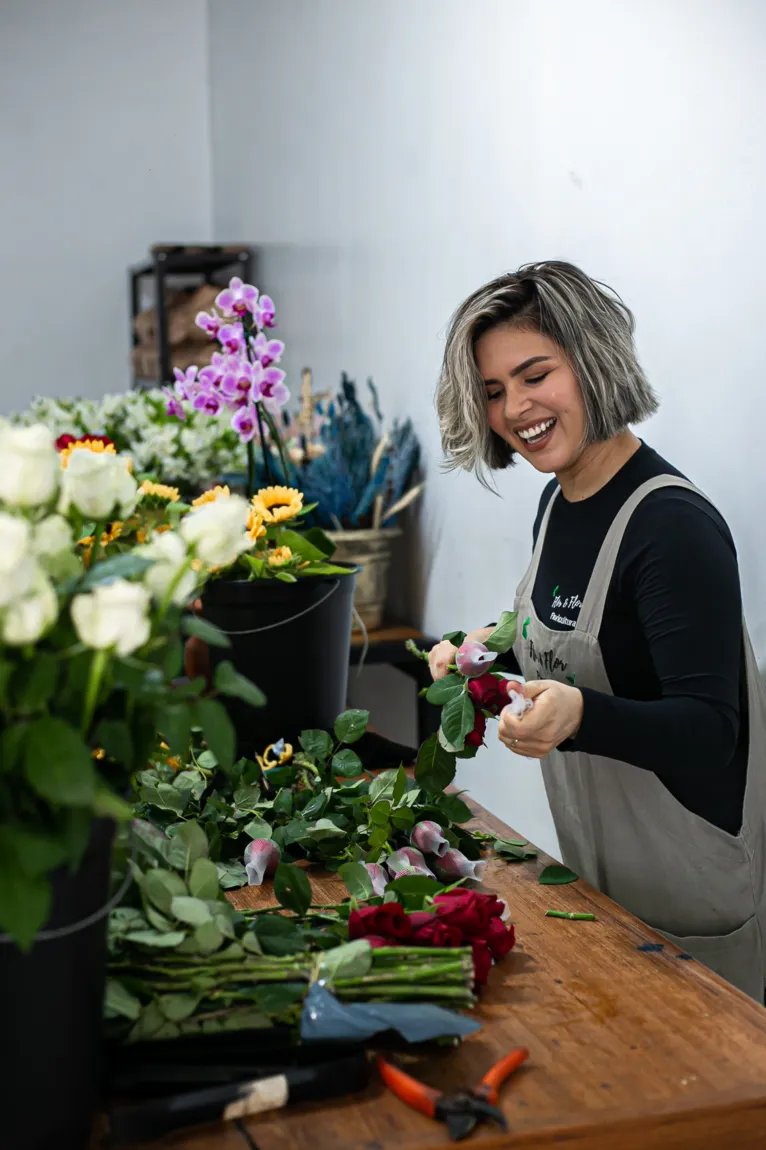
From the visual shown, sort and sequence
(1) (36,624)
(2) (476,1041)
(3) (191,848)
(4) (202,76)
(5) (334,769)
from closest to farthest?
(1) (36,624) < (2) (476,1041) < (3) (191,848) < (5) (334,769) < (4) (202,76)

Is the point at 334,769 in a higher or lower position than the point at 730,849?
higher

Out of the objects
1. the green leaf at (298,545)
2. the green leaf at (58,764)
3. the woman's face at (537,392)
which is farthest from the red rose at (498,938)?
the green leaf at (298,545)

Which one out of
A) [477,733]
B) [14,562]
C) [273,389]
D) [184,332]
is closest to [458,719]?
[477,733]

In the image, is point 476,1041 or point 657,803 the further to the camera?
point 657,803

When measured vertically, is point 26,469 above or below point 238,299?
below

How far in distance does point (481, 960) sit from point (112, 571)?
19.8 inches

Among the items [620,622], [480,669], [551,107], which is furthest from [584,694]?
[551,107]

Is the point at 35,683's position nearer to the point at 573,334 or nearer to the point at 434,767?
the point at 434,767

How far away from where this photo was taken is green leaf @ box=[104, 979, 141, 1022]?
89 cm

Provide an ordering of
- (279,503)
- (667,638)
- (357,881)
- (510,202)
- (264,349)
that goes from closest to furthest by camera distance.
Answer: (357,881)
(667,638)
(279,503)
(264,349)
(510,202)

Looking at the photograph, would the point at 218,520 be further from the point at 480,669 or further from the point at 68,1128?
the point at 480,669

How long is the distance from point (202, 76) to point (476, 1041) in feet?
15.4

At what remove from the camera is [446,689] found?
1301 mm

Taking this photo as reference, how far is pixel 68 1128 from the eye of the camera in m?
0.80
